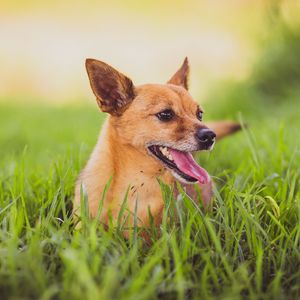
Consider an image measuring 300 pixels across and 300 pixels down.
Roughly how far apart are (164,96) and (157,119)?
15 centimetres

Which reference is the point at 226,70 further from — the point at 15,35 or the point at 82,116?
the point at 15,35

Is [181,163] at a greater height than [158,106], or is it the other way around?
[158,106]

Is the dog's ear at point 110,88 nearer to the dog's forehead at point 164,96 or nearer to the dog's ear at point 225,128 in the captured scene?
the dog's forehead at point 164,96

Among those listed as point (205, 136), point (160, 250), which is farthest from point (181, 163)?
point (160, 250)

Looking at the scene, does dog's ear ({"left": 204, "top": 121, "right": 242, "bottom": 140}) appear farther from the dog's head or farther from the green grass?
the dog's head

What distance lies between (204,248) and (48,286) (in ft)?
2.37

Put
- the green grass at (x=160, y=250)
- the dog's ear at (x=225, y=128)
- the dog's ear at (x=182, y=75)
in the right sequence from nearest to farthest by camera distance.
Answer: the green grass at (x=160, y=250)
the dog's ear at (x=182, y=75)
the dog's ear at (x=225, y=128)

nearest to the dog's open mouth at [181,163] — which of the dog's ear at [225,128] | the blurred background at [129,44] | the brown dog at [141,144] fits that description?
the brown dog at [141,144]

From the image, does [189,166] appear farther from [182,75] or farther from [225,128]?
[225,128]

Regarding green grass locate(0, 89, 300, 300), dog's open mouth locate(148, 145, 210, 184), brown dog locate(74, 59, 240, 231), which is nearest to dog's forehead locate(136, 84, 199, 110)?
brown dog locate(74, 59, 240, 231)

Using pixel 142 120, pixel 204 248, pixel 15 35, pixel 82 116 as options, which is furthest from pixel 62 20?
pixel 204 248

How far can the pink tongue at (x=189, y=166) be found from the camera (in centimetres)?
291

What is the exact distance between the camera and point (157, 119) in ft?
10.2

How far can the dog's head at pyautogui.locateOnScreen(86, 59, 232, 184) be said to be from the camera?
2990 mm
